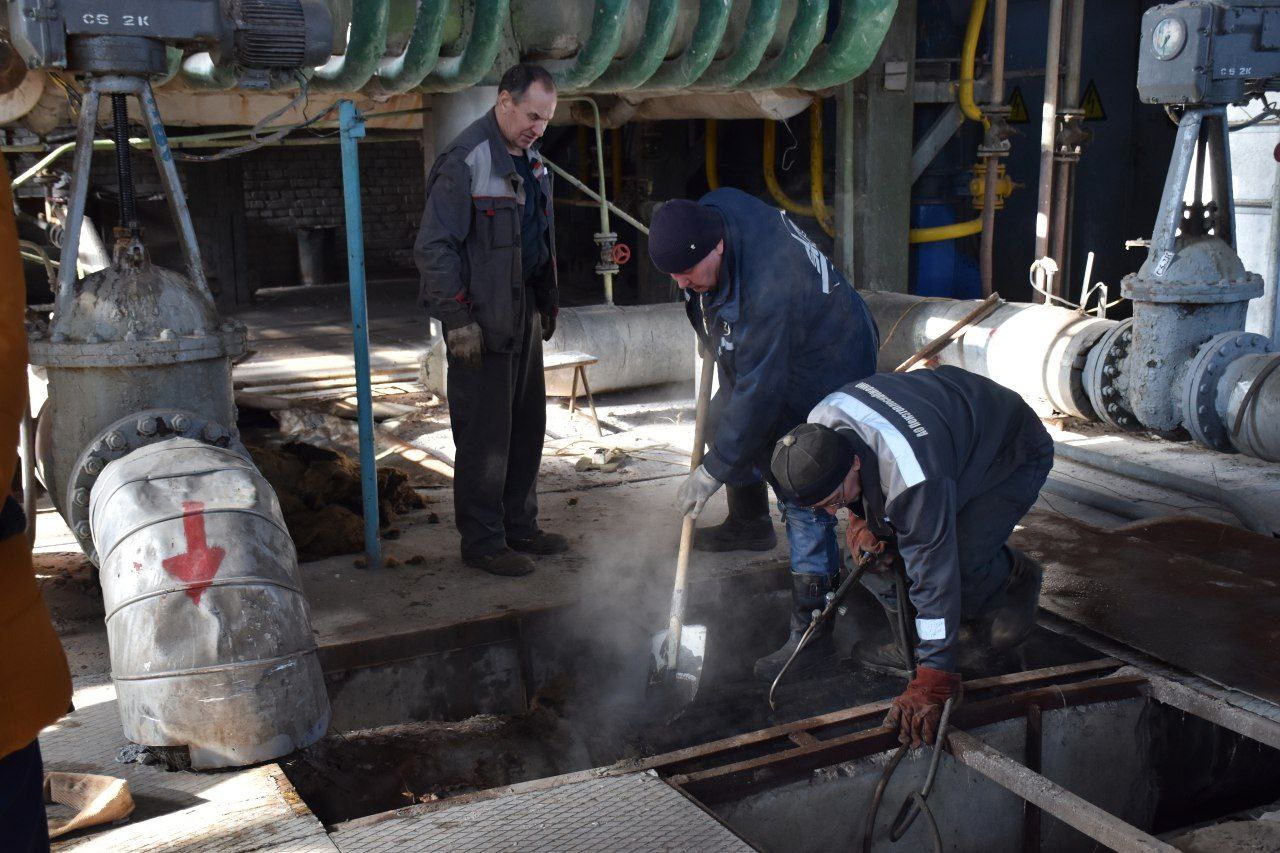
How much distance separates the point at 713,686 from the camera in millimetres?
4176

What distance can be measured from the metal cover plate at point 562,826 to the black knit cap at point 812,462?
2.69 feet

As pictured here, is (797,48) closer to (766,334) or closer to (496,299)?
(496,299)

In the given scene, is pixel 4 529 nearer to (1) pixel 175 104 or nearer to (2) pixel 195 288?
(2) pixel 195 288

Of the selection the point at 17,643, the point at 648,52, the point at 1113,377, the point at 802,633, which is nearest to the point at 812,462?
the point at 802,633

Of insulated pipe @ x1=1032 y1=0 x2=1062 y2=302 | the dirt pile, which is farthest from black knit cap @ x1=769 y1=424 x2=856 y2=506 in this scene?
insulated pipe @ x1=1032 y1=0 x2=1062 y2=302

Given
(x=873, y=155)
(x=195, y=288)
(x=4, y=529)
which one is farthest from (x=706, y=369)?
(x=873, y=155)

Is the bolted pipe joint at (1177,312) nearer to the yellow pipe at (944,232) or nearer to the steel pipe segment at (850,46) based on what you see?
the steel pipe segment at (850,46)

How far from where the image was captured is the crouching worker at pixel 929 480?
10.1 feet

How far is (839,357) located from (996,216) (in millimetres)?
5661

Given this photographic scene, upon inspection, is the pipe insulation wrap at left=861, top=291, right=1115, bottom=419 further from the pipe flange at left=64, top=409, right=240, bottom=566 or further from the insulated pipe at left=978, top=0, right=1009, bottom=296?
the pipe flange at left=64, top=409, right=240, bottom=566

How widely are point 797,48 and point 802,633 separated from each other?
424 cm

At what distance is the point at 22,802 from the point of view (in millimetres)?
1717

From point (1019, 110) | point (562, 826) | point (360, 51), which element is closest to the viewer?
point (562, 826)

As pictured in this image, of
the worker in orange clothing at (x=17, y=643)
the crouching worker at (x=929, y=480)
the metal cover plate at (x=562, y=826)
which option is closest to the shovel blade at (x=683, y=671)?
the crouching worker at (x=929, y=480)
